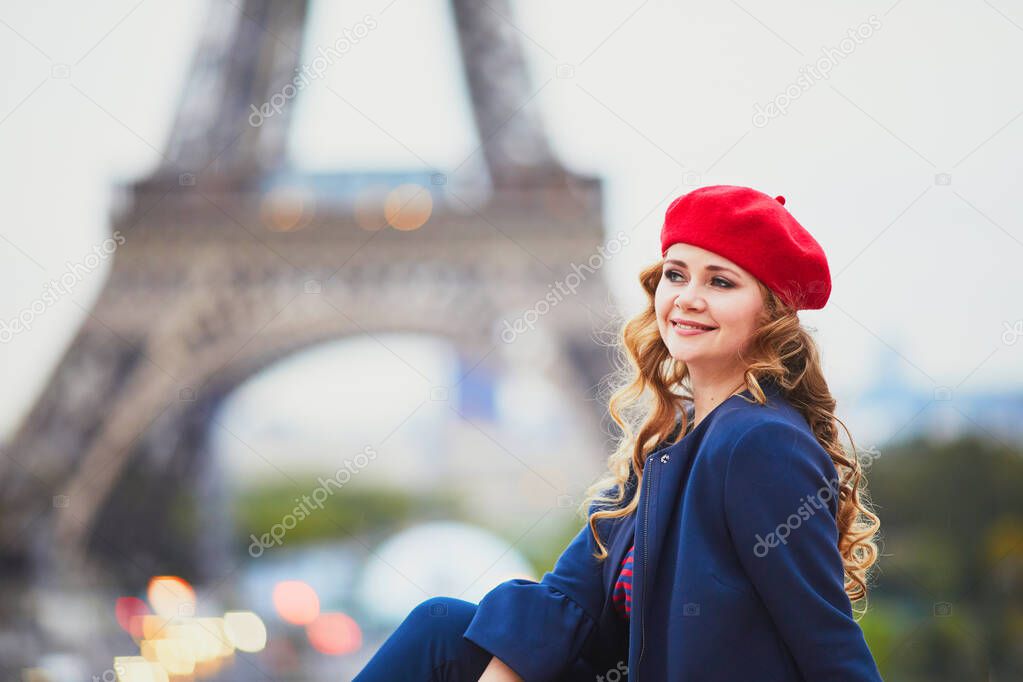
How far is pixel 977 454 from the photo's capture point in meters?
6.91

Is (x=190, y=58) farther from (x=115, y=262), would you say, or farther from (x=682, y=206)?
(x=682, y=206)

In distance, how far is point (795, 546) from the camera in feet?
4.13

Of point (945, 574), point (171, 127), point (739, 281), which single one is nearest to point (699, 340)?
point (739, 281)

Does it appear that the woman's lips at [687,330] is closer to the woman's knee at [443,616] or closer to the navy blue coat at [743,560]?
the navy blue coat at [743,560]

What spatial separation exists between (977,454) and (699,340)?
20.2 ft

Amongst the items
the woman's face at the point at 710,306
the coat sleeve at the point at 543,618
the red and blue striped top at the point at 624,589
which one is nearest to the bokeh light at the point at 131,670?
the coat sleeve at the point at 543,618

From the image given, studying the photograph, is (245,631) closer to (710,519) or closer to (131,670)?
(131,670)

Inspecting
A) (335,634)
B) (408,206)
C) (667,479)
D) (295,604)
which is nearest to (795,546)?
(667,479)

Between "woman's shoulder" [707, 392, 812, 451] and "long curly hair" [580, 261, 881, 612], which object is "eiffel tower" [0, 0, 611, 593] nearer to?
"long curly hair" [580, 261, 881, 612]

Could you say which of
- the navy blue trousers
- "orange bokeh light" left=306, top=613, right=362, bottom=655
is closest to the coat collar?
the navy blue trousers

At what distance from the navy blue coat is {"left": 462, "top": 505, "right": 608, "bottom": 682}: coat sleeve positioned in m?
0.17

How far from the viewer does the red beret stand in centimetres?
142

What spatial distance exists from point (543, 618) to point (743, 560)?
348mm

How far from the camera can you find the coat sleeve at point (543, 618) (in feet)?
4.84
